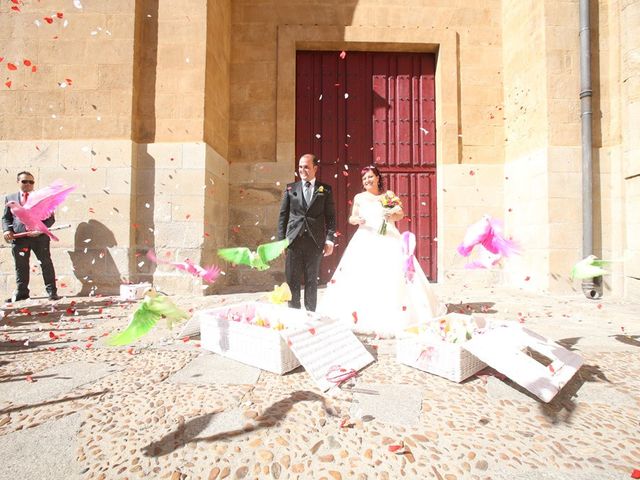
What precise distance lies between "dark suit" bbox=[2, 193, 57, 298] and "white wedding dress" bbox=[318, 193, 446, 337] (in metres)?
4.47

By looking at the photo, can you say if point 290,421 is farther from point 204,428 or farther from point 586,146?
point 586,146

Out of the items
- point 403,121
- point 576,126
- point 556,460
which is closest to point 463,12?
point 403,121

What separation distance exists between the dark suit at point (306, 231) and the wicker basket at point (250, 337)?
2.92 feet

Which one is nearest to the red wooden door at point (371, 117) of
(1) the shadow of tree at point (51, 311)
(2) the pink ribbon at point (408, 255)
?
(2) the pink ribbon at point (408, 255)

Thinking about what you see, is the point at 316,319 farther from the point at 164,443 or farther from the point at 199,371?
the point at 164,443

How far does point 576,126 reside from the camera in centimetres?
604

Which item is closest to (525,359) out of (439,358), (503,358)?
(503,358)

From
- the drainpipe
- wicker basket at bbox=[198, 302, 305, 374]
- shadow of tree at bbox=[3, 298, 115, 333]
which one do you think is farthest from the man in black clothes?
the drainpipe

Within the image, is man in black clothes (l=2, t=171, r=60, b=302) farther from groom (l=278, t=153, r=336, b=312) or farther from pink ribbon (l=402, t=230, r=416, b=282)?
pink ribbon (l=402, t=230, r=416, b=282)

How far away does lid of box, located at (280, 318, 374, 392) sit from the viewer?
2.38 m

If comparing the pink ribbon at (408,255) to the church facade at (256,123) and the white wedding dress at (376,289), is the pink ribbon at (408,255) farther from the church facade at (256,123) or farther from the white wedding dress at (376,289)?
the church facade at (256,123)

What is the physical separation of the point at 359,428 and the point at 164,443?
0.97 metres

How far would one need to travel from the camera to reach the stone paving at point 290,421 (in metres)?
1.52

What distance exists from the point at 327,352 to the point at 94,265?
16.3ft
